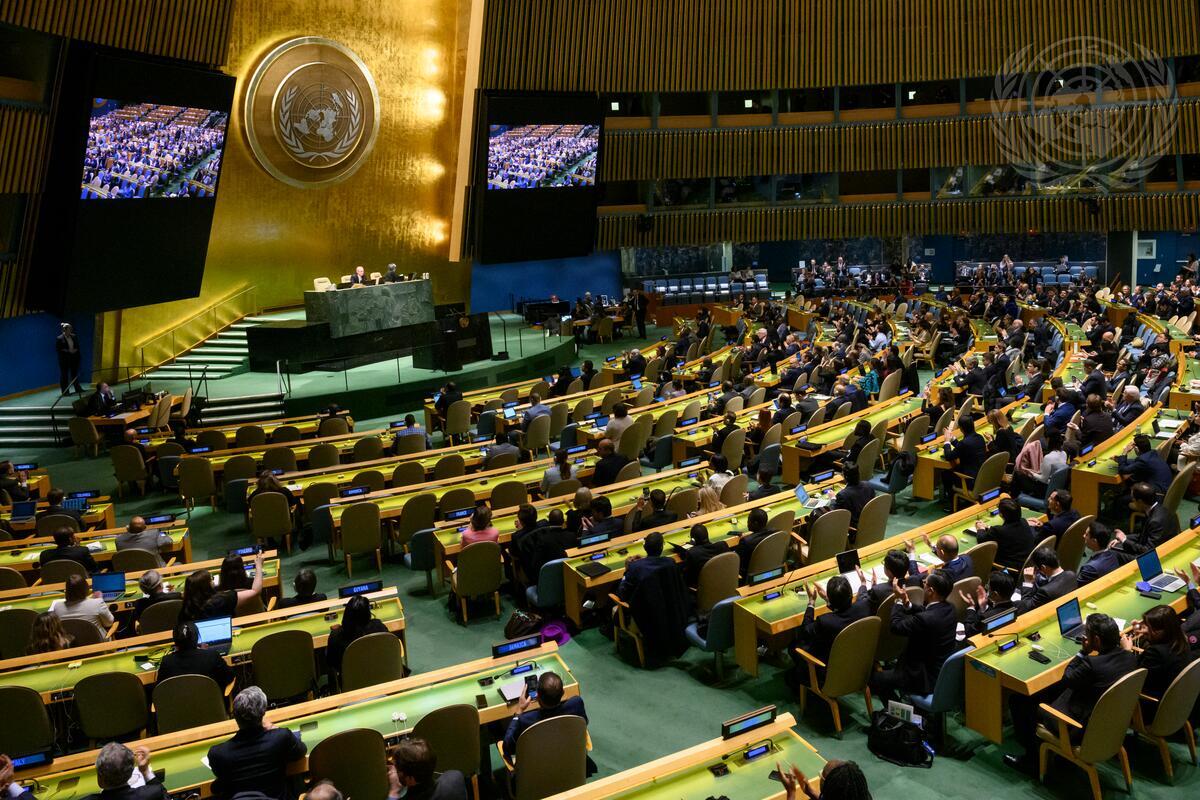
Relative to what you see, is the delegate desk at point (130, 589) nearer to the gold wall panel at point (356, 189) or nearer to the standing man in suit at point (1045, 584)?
the standing man in suit at point (1045, 584)

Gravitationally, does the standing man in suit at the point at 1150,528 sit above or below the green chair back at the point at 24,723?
above

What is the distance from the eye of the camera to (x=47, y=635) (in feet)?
23.7

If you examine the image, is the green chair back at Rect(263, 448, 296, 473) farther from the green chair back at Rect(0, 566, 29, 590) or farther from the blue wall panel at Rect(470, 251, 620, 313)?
the blue wall panel at Rect(470, 251, 620, 313)

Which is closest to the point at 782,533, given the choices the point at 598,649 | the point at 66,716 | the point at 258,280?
the point at 598,649

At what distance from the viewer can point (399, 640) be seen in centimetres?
721

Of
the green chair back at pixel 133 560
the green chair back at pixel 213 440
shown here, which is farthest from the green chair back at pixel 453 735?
the green chair back at pixel 213 440

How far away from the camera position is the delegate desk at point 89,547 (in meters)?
9.55

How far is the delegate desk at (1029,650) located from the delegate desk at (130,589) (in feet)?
18.7

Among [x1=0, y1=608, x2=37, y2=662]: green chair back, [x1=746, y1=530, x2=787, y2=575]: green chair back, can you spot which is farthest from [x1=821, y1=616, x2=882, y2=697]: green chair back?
[x1=0, y1=608, x2=37, y2=662]: green chair back

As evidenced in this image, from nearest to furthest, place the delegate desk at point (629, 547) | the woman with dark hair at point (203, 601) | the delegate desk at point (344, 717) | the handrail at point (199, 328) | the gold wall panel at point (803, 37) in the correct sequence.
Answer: the delegate desk at point (344, 717) → the woman with dark hair at point (203, 601) → the delegate desk at point (629, 547) → the handrail at point (199, 328) → the gold wall panel at point (803, 37)

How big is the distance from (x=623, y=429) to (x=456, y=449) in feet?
7.45

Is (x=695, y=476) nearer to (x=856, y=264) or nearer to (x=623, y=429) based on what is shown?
(x=623, y=429)

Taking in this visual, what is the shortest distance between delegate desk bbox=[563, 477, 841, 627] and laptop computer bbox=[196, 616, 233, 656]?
2826 millimetres

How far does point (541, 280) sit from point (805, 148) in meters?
9.19
